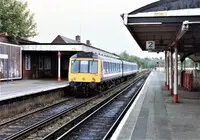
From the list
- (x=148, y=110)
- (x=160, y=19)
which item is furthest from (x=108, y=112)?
(x=160, y=19)

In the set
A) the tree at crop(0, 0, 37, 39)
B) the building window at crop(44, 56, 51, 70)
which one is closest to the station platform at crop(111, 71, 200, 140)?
the building window at crop(44, 56, 51, 70)

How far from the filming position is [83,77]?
2495 centimetres

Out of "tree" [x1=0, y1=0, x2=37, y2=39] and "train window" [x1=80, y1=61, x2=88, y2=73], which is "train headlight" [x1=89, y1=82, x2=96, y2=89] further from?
"tree" [x1=0, y1=0, x2=37, y2=39]

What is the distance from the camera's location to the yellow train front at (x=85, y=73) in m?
24.9

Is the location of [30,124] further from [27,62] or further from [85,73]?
[27,62]

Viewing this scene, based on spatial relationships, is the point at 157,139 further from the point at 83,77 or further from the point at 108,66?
the point at 108,66

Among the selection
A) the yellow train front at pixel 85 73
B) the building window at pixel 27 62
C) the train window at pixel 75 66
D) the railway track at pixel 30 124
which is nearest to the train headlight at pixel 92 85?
the yellow train front at pixel 85 73

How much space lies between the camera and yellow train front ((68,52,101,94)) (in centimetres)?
2489

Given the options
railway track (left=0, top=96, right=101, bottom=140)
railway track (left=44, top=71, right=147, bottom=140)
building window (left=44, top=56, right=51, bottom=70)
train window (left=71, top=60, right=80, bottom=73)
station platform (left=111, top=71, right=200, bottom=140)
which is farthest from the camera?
building window (left=44, top=56, right=51, bottom=70)

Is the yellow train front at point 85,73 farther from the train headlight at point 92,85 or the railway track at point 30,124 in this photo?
the railway track at point 30,124

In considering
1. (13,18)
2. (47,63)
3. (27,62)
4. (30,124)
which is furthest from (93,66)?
(13,18)

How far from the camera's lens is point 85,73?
25000 millimetres

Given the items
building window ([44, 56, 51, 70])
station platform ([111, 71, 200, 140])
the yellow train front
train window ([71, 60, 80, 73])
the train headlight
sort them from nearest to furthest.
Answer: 1. station platform ([111, 71, 200, 140])
2. the train headlight
3. the yellow train front
4. train window ([71, 60, 80, 73])
5. building window ([44, 56, 51, 70])

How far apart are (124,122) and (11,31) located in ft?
140
